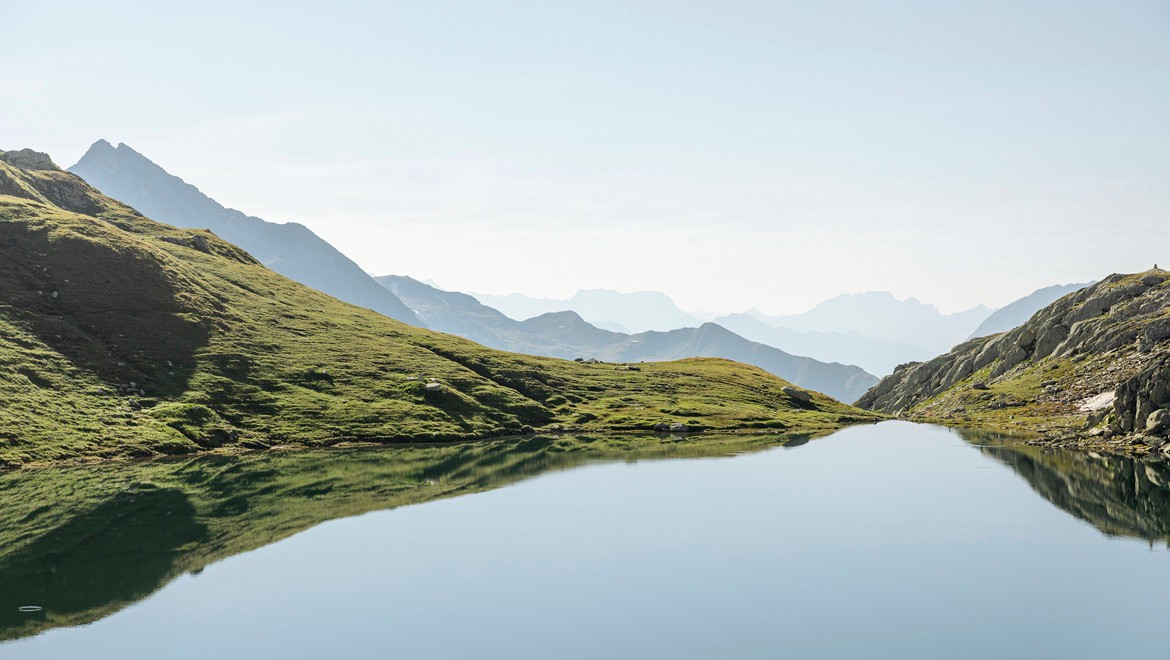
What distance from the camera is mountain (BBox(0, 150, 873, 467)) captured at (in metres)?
99.7

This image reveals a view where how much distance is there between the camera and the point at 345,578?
1892 inches

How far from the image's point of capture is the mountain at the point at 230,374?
9969 centimetres

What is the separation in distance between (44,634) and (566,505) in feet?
141

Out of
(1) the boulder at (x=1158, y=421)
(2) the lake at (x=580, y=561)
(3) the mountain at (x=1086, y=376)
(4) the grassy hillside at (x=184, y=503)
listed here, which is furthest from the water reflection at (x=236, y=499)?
(3) the mountain at (x=1086, y=376)

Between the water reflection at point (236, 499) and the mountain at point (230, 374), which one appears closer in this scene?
the water reflection at point (236, 499)

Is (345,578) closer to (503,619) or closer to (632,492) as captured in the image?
(503,619)

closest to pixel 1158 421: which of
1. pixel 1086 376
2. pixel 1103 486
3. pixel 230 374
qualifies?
pixel 1103 486

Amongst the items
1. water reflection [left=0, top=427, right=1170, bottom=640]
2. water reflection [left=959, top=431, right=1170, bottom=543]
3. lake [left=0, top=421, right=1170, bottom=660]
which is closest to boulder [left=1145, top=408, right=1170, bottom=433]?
water reflection [left=959, top=431, right=1170, bottom=543]

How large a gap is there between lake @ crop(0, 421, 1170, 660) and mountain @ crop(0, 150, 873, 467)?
1486 cm

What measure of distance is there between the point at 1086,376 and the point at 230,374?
509 ft

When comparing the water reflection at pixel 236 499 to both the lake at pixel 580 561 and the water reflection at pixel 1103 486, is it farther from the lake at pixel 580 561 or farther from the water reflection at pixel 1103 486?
the lake at pixel 580 561

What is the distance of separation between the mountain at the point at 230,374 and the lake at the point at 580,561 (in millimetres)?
14859

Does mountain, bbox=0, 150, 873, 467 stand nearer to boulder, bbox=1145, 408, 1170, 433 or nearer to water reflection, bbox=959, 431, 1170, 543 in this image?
water reflection, bbox=959, 431, 1170, 543

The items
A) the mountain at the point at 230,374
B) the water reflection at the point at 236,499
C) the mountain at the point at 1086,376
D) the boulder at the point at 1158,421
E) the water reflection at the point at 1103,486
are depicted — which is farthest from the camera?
the mountain at the point at 1086,376
